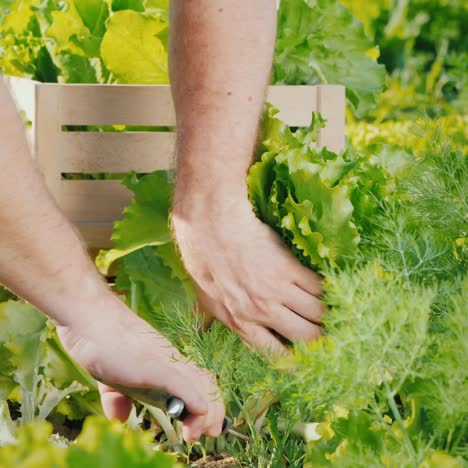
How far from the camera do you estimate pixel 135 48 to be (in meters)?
2.17

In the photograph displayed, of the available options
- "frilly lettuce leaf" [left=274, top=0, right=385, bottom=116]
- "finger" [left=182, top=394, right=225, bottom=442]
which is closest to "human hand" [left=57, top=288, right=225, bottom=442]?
"finger" [left=182, top=394, right=225, bottom=442]

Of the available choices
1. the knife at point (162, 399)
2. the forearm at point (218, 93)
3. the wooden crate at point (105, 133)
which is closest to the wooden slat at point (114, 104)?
the wooden crate at point (105, 133)

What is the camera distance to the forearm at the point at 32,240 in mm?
1336

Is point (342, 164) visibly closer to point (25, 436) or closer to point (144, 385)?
point (144, 385)

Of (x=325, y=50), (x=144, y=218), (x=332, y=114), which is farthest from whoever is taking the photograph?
(x=325, y=50)

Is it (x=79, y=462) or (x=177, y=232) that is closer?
(x=79, y=462)

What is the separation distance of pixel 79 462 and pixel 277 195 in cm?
91

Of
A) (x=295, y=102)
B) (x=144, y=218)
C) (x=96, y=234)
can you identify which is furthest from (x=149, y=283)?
(x=295, y=102)

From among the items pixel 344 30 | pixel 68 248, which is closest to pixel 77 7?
pixel 344 30

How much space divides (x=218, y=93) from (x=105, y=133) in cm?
59

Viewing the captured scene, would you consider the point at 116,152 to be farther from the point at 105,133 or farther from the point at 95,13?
the point at 95,13

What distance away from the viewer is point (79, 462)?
0.77m

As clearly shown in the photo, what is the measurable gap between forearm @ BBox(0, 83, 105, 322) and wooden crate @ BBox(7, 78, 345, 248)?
710 millimetres

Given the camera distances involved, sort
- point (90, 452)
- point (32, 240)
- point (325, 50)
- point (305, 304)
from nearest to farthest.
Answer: point (90, 452) < point (32, 240) < point (305, 304) < point (325, 50)
